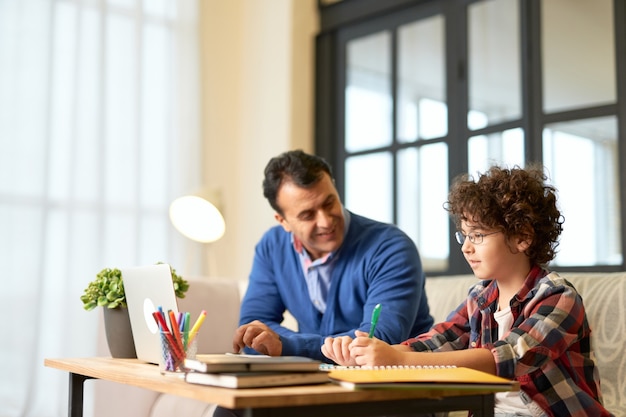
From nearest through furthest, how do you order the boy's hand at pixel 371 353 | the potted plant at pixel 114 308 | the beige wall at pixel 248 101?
the boy's hand at pixel 371 353, the potted plant at pixel 114 308, the beige wall at pixel 248 101

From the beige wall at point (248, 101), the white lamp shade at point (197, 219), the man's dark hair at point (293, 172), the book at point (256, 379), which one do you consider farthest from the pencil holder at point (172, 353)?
the beige wall at point (248, 101)

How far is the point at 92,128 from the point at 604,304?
263 cm

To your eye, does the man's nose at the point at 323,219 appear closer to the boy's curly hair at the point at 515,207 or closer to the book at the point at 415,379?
the boy's curly hair at the point at 515,207

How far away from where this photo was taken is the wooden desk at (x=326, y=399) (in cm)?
105

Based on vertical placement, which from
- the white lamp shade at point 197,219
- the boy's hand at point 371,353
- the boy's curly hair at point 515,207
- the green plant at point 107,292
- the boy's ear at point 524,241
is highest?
the white lamp shade at point 197,219

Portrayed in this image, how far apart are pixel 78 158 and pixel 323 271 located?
6.55 feet

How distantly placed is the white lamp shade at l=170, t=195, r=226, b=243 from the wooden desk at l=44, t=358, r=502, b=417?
2.22 metres

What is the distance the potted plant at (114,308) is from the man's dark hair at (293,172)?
1.68ft

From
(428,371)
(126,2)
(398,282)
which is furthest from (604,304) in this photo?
(126,2)

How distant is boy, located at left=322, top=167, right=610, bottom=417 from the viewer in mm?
1411

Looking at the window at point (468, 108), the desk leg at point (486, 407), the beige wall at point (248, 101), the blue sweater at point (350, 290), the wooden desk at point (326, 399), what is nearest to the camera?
the wooden desk at point (326, 399)

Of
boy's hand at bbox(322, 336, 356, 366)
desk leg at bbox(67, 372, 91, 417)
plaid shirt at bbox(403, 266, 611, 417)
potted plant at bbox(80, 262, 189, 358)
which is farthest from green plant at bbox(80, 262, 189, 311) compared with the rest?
plaid shirt at bbox(403, 266, 611, 417)

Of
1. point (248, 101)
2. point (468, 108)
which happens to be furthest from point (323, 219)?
point (248, 101)

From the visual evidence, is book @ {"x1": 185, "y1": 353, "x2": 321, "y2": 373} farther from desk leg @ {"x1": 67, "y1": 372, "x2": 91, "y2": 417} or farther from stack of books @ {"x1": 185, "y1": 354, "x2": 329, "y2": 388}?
desk leg @ {"x1": 67, "y1": 372, "x2": 91, "y2": 417}
